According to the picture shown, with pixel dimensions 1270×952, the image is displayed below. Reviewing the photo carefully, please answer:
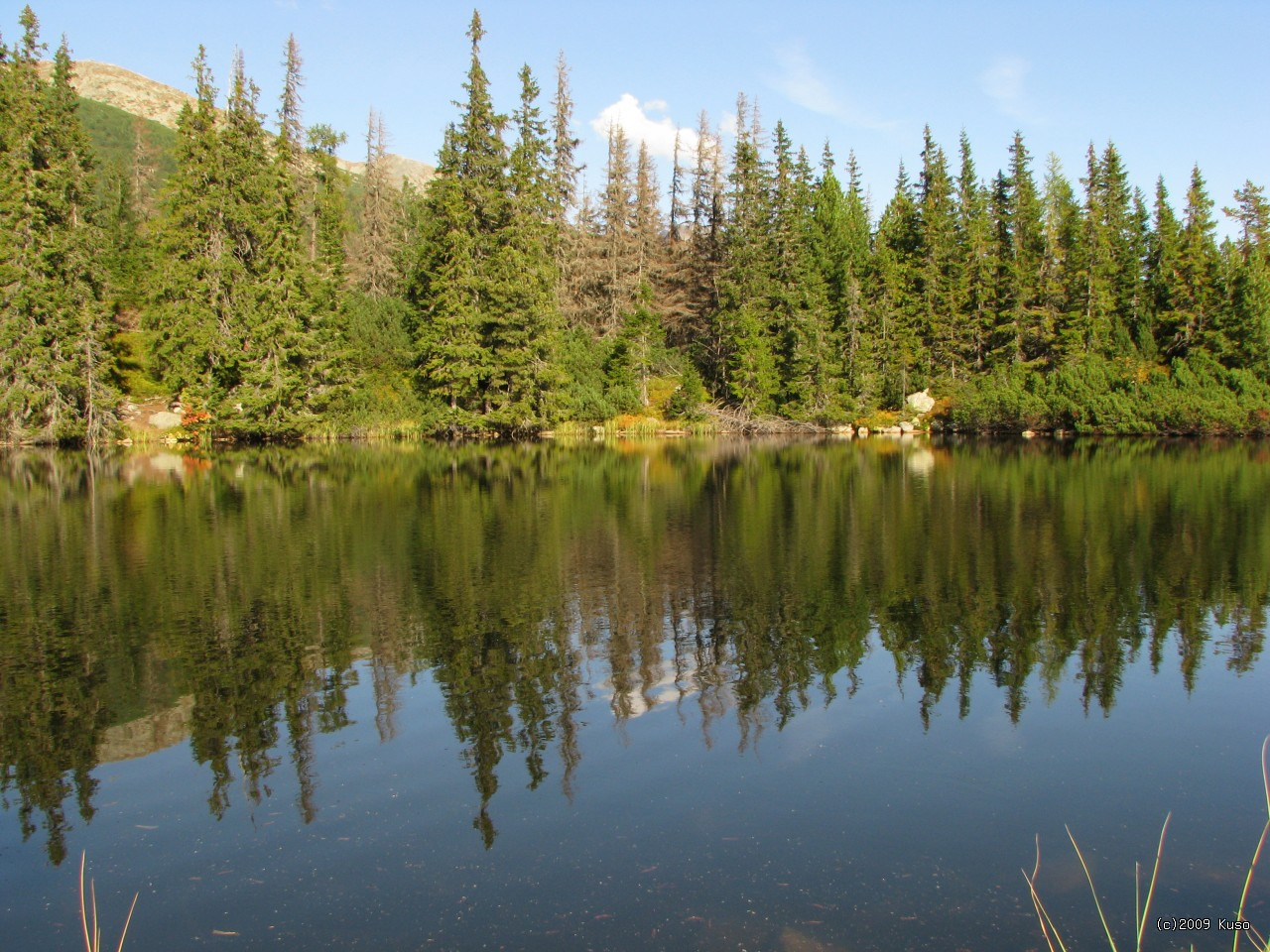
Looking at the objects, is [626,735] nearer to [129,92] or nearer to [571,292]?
[571,292]

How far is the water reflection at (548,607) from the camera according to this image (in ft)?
28.6

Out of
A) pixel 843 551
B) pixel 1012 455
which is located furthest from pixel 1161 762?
pixel 1012 455

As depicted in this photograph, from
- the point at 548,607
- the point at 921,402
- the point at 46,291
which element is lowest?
the point at 548,607

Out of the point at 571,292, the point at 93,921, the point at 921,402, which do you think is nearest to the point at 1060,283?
the point at 921,402

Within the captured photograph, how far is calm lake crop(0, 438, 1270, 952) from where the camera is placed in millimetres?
5625

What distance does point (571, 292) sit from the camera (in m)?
73.2

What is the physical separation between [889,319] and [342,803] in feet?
198

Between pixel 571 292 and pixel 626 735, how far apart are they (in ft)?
220

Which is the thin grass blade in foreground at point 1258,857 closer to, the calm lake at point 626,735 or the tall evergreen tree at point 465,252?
the calm lake at point 626,735

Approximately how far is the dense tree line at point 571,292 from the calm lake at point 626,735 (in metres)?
30.8

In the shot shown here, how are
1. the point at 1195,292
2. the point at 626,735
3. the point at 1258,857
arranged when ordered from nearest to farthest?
the point at 1258,857
the point at 626,735
the point at 1195,292

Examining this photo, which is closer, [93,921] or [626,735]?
[93,921]

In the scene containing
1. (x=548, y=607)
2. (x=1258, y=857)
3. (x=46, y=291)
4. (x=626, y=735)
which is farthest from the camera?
(x=46, y=291)

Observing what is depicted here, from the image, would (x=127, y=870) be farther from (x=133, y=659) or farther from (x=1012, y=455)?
(x=1012, y=455)
